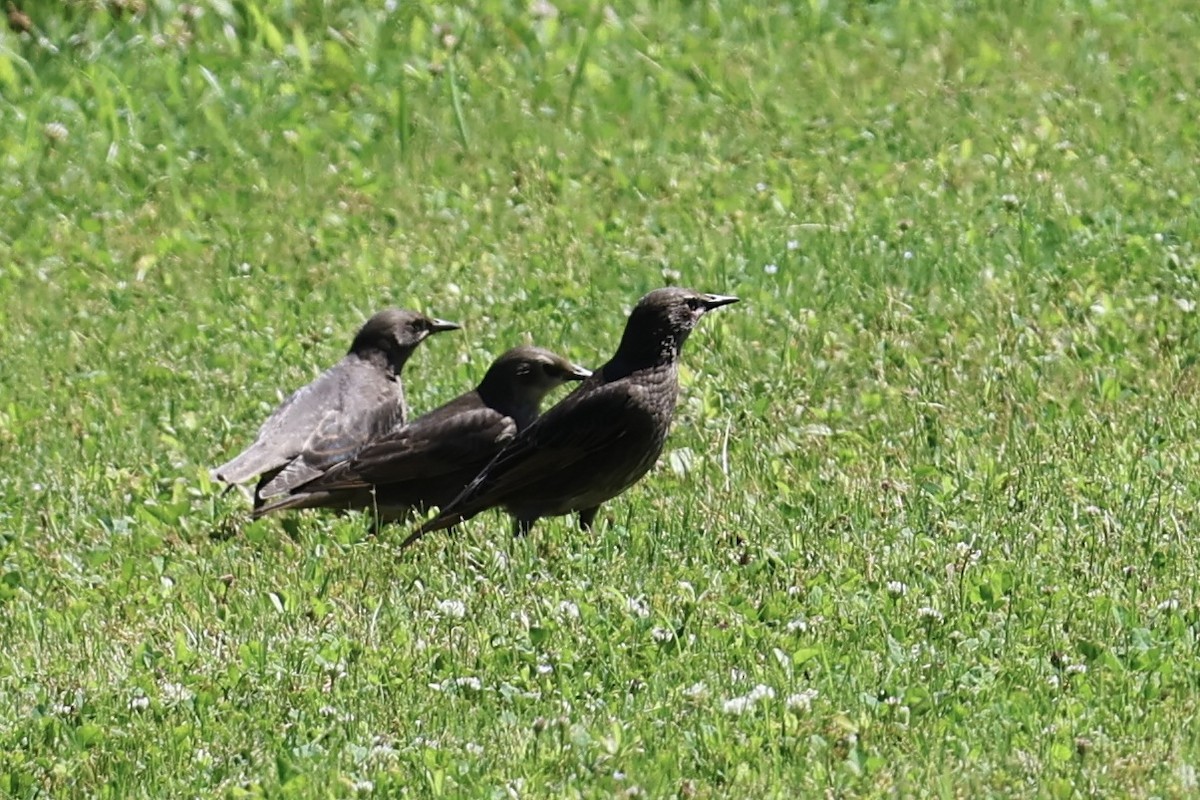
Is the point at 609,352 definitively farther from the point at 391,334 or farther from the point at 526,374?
the point at 526,374

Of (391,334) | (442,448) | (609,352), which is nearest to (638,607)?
(442,448)

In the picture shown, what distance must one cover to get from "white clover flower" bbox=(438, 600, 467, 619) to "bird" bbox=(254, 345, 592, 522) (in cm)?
173

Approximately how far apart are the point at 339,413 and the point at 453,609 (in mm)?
2527

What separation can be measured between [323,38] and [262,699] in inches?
357

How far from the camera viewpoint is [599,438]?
335 inches

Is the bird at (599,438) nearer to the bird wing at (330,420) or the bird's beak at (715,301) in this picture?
the bird's beak at (715,301)

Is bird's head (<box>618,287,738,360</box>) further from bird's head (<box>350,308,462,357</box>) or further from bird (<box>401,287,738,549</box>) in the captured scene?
bird's head (<box>350,308,462,357</box>)

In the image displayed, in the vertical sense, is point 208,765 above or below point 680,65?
above

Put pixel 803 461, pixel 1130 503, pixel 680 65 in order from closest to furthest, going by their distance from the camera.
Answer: pixel 1130 503
pixel 803 461
pixel 680 65

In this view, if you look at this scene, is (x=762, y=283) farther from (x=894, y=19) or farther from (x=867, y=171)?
(x=894, y=19)

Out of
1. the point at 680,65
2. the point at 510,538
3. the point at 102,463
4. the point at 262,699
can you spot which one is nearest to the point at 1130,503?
the point at 510,538

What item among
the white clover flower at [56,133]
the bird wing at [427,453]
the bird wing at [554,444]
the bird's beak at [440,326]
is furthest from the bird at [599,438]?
the white clover flower at [56,133]

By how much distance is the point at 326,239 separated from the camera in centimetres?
1286

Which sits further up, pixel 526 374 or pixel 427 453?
pixel 526 374
